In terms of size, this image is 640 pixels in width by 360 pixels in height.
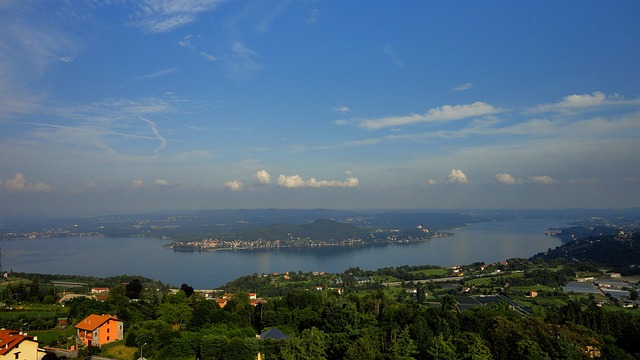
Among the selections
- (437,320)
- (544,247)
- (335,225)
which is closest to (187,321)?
(437,320)

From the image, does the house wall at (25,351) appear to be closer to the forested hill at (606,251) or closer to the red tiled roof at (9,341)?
the red tiled roof at (9,341)

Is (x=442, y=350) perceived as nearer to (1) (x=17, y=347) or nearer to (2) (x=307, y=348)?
(2) (x=307, y=348)

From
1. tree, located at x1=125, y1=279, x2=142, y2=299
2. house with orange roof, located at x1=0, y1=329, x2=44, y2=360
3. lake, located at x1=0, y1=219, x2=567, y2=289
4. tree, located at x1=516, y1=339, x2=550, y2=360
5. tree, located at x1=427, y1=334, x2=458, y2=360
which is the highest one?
house with orange roof, located at x1=0, y1=329, x2=44, y2=360

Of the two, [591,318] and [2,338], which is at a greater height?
[2,338]

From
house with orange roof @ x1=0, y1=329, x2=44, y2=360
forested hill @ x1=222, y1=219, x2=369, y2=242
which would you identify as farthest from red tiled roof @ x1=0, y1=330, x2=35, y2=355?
forested hill @ x1=222, y1=219, x2=369, y2=242

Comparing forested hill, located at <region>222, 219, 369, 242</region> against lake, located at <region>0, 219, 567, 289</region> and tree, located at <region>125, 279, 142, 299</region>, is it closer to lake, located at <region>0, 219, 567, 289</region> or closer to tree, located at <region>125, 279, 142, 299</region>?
lake, located at <region>0, 219, 567, 289</region>

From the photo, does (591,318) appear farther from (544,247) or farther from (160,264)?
(544,247)
